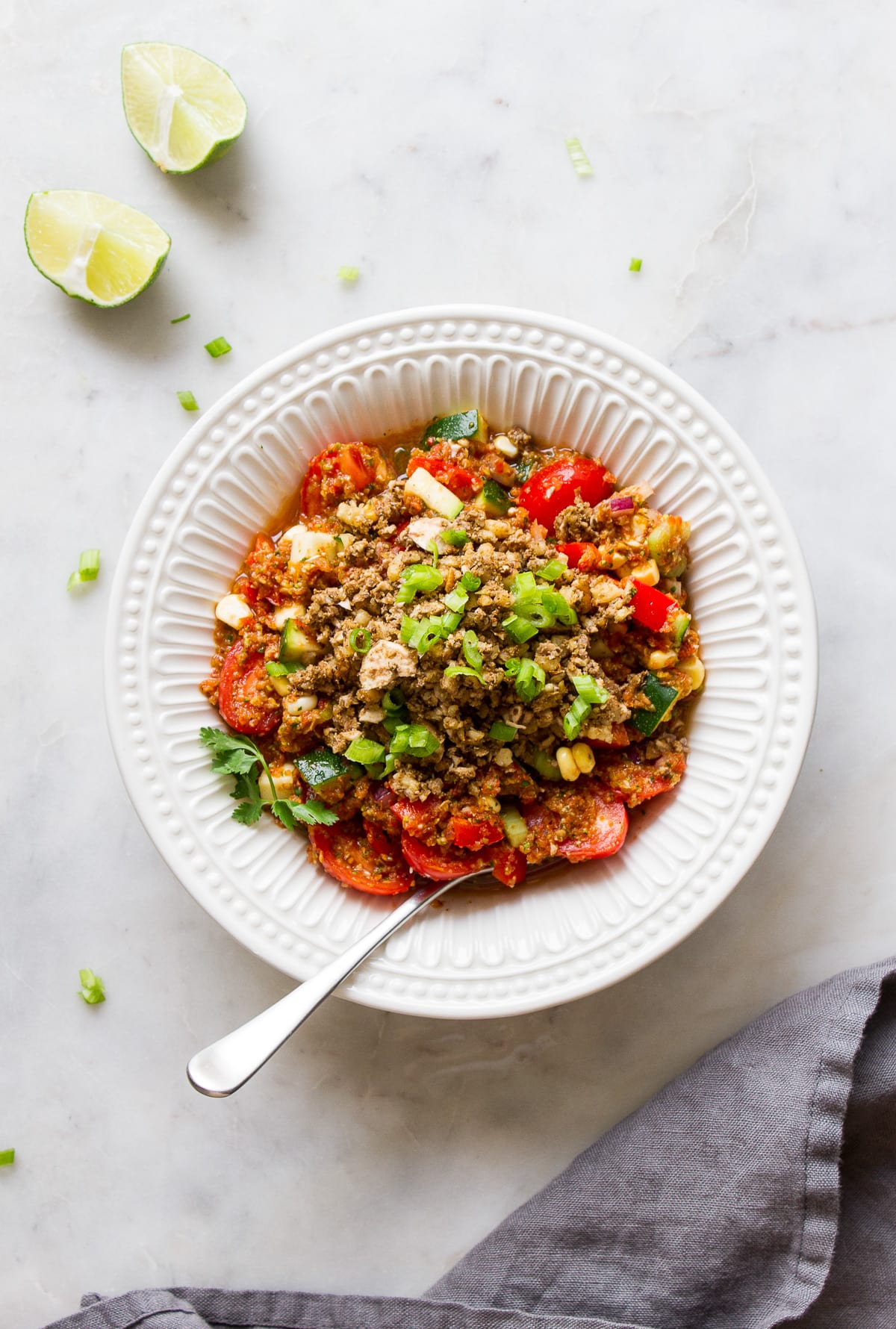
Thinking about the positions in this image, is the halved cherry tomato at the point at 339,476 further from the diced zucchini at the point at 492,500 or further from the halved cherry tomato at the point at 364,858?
the halved cherry tomato at the point at 364,858

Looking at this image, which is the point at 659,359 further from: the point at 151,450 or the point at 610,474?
the point at 151,450

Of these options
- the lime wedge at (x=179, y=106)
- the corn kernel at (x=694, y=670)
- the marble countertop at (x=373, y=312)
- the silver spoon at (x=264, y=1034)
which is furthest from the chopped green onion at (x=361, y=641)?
the lime wedge at (x=179, y=106)

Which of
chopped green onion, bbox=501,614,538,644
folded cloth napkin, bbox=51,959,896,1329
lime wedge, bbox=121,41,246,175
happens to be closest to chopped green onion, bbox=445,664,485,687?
chopped green onion, bbox=501,614,538,644

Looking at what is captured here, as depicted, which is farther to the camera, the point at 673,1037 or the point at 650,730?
the point at 673,1037

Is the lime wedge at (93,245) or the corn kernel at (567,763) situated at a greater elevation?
the lime wedge at (93,245)

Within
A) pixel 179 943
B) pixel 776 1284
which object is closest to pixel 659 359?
pixel 179 943
